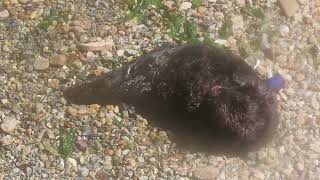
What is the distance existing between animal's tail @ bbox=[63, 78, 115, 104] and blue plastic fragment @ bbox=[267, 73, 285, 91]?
1458 millimetres

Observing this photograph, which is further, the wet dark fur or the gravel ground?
the gravel ground

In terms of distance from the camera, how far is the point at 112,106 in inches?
208

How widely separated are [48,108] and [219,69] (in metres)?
1.55

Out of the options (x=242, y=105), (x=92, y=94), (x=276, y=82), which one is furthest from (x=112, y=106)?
(x=276, y=82)

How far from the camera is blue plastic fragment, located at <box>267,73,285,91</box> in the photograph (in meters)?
5.46

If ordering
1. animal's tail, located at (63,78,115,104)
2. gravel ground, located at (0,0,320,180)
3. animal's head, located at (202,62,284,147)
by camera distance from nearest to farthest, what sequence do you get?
animal's head, located at (202,62,284,147)
gravel ground, located at (0,0,320,180)
animal's tail, located at (63,78,115,104)

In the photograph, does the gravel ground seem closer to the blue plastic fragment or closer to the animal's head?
the blue plastic fragment

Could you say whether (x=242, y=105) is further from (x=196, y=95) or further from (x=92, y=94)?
(x=92, y=94)

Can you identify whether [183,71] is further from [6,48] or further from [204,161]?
[6,48]

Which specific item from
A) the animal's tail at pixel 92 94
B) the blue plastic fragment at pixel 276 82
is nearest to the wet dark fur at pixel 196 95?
the animal's tail at pixel 92 94

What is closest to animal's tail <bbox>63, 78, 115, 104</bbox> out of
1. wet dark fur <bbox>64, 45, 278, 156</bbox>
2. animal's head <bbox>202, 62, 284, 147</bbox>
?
wet dark fur <bbox>64, 45, 278, 156</bbox>

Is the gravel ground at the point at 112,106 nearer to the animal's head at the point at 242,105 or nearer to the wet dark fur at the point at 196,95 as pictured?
the wet dark fur at the point at 196,95

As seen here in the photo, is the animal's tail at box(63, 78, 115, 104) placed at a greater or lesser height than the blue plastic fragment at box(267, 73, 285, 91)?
lesser

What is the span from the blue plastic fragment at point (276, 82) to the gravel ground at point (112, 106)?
7 centimetres
